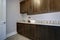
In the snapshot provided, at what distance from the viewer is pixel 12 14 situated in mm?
4863

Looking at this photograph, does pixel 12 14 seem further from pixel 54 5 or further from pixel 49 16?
pixel 54 5

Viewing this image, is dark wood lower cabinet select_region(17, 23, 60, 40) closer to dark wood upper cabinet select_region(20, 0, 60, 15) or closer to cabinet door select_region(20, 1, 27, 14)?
dark wood upper cabinet select_region(20, 0, 60, 15)

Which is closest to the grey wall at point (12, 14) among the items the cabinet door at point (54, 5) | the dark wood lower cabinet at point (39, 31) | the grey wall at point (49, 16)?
the dark wood lower cabinet at point (39, 31)

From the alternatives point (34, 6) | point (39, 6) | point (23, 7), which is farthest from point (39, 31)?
point (23, 7)

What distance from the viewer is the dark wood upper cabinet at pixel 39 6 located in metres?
3.02

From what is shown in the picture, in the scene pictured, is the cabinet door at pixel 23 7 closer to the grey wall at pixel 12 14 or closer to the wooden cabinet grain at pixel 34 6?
the wooden cabinet grain at pixel 34 6

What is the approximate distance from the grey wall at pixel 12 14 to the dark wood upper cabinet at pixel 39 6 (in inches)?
13.6

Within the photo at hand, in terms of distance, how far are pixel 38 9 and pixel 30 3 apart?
79 centimetres

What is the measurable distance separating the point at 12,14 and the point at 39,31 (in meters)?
2.36

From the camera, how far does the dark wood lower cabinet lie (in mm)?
2692

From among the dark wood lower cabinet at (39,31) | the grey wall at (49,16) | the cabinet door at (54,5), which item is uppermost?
the cabinet door at (54,5)

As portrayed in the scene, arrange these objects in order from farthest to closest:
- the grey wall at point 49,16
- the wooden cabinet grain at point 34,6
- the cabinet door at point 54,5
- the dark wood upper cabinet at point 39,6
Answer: the wooden cabinet grain at point 34,6
the grey wall at point 49,16
the dark wood upper cabinet at point 39,6
the cabinet door at point 54,5

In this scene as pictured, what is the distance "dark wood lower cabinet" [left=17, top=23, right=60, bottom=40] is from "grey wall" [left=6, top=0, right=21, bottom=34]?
0.56 m

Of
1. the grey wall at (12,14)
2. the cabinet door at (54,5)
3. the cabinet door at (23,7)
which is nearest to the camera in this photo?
the cabinet door at (54,5)
